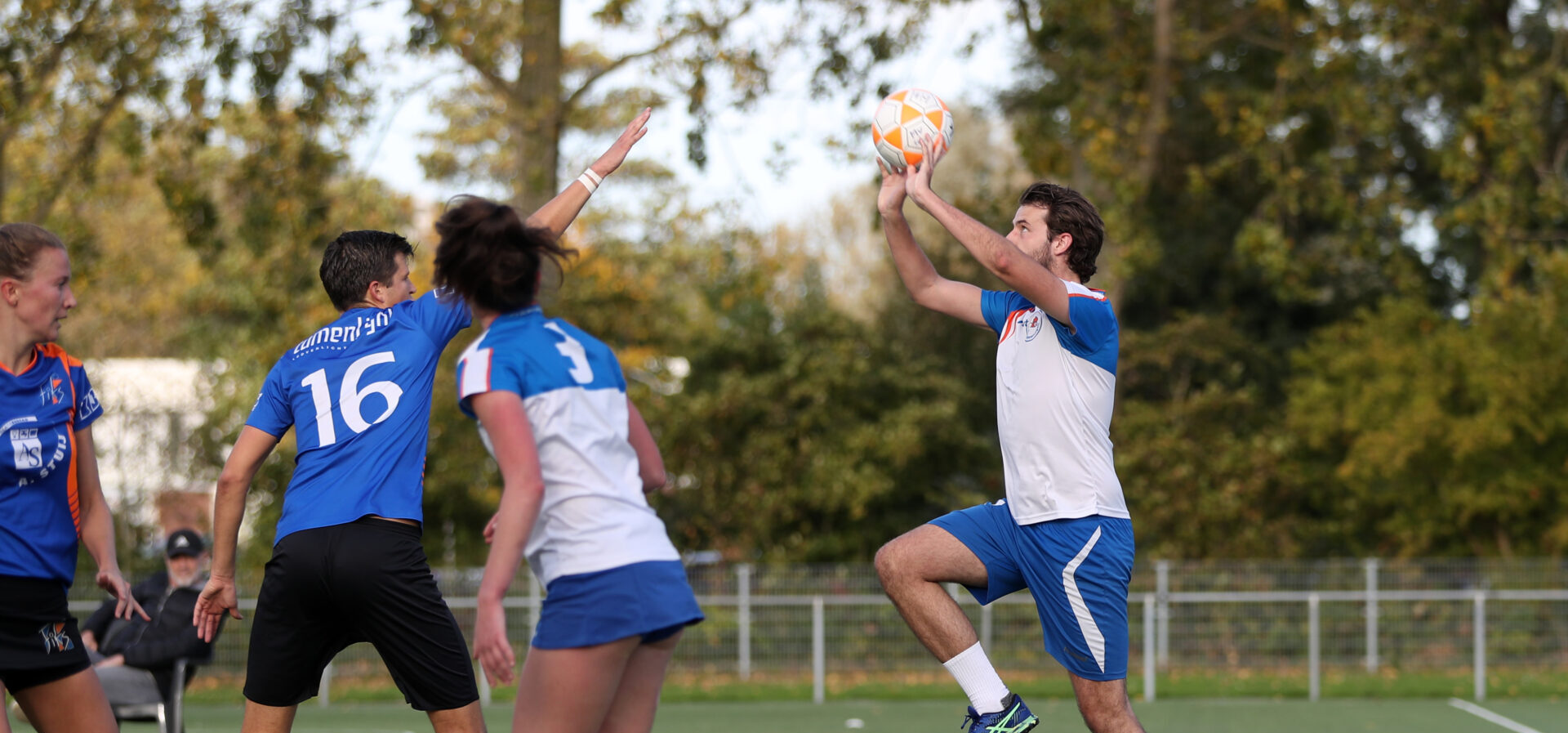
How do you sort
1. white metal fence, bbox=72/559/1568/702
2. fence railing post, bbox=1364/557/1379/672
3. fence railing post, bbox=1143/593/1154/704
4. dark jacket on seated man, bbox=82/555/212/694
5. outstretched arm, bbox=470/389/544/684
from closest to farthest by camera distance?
outstretched arm, bbox=470/389/544/684, dark jacket on seated man, bbox=82/555/212/694, fence railing post, bbox=1143/593/1154/704, white metal fence, bbox=72/559/1568/702, fence railing post, bbox=1364/557/1379/672

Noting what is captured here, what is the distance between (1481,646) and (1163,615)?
2.85m

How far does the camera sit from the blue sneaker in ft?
15.0

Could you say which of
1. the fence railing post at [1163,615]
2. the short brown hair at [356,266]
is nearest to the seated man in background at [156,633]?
the short brown hair at [356,266]

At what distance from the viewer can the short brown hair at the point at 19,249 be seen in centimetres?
406

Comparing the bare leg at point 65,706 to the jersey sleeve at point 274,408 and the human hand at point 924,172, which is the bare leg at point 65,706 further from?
the human hand at point 924,172

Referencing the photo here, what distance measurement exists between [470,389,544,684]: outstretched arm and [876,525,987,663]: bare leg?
1.91m

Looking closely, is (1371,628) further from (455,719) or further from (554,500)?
(554,500)

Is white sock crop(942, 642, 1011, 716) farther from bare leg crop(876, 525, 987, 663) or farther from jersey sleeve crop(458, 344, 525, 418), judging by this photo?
jersey sleeve crop(458, 344, 525, 418)

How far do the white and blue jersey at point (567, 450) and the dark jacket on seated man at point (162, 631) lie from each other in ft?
14.0

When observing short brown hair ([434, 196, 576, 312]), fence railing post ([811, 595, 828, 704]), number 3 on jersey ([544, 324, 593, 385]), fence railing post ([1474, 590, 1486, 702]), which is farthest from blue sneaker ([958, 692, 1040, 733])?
fence railing post ([1474, 590, 1486, 702])

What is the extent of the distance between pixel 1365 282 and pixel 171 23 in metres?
15.7

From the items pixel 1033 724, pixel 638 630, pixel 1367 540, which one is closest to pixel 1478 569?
pixel 1367 540

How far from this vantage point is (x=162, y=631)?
273 inches

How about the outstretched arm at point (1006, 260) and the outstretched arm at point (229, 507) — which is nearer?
the outstretched arm at point (229, 507)
